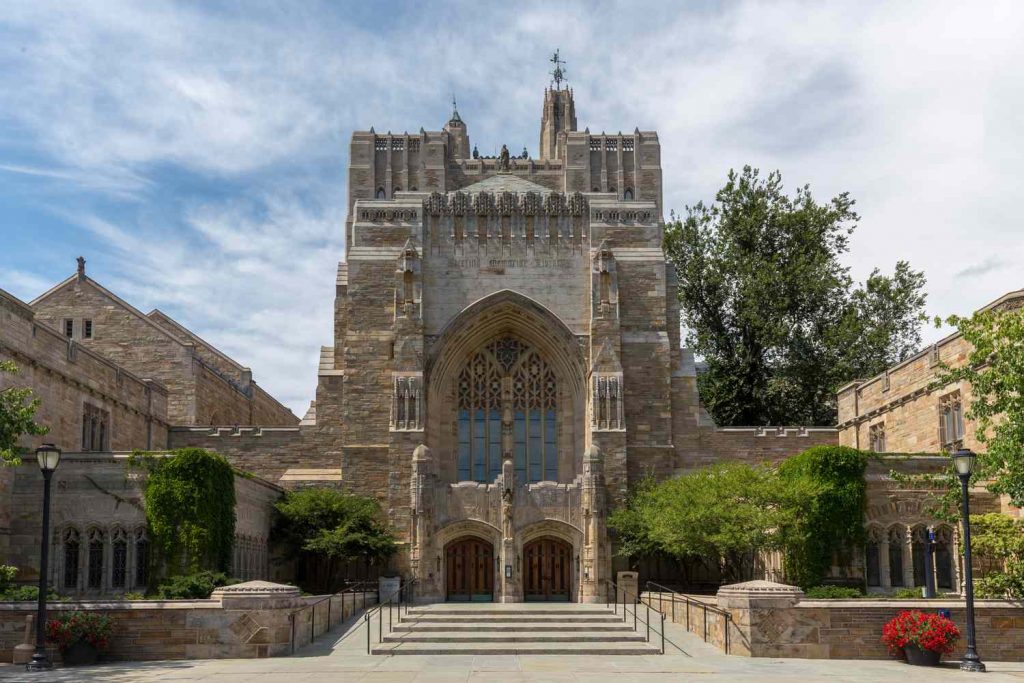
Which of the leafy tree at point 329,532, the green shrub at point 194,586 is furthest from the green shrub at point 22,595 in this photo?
the leafy tree at point 329,532

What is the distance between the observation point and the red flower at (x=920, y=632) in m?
20.8

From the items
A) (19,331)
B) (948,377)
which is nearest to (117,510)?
(19,331)

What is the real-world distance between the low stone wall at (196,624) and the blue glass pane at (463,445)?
17112 mm

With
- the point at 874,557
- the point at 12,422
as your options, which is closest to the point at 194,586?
the point at 12,422

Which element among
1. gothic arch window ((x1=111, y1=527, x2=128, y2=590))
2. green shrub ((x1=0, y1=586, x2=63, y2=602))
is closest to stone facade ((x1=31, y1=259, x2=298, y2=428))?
gothic arch window ((x1=111, y1=527, x2=128, y2=590))

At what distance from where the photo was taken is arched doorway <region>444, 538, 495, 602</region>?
35594mm

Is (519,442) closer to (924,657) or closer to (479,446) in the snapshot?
(479,446)

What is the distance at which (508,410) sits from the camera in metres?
39.6

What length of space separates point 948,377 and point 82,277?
31989 mm

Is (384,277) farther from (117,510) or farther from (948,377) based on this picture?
(948,377)

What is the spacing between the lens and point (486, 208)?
132ft

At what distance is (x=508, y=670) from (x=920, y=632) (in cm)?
752

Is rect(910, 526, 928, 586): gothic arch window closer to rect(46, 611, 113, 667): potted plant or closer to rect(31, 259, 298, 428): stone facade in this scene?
rect(46, 611, 113, 667): potted plant

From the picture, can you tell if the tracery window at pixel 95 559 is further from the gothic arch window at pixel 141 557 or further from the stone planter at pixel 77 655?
the stone planter at pixel 77 655
